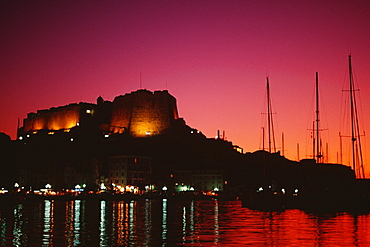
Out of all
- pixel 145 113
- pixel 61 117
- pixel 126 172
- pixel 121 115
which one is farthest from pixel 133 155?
pixel 61 117

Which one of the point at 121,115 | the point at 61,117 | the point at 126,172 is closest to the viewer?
the point at 126,172

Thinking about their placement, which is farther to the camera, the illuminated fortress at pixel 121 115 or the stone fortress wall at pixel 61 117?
the stone fortress wall at pixel 61 117

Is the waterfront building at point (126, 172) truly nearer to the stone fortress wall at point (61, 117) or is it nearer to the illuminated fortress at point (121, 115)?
the illuminated fortress at point (121, 115)

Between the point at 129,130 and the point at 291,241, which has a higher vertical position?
the point at 129,130

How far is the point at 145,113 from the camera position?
5379 inches

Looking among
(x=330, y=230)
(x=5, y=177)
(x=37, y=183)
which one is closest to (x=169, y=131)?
(x=37, y=183)

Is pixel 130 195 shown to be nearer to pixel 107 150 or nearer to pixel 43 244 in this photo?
pixel 107 150

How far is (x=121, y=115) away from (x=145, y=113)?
8.25 m

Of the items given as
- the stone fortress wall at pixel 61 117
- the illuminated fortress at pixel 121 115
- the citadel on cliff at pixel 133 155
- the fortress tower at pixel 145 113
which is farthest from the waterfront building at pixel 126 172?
the stone fortress wall at pixel 61 117

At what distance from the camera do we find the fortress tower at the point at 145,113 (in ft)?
447

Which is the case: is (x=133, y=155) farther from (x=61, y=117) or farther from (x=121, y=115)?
(x=61, y=117)

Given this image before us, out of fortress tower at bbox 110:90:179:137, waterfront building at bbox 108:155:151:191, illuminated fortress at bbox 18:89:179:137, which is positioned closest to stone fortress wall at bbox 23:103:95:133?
illuminated fortress at bbox 18:89:179:137

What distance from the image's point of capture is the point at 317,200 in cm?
4419

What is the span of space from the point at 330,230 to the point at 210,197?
8990 centimetres
